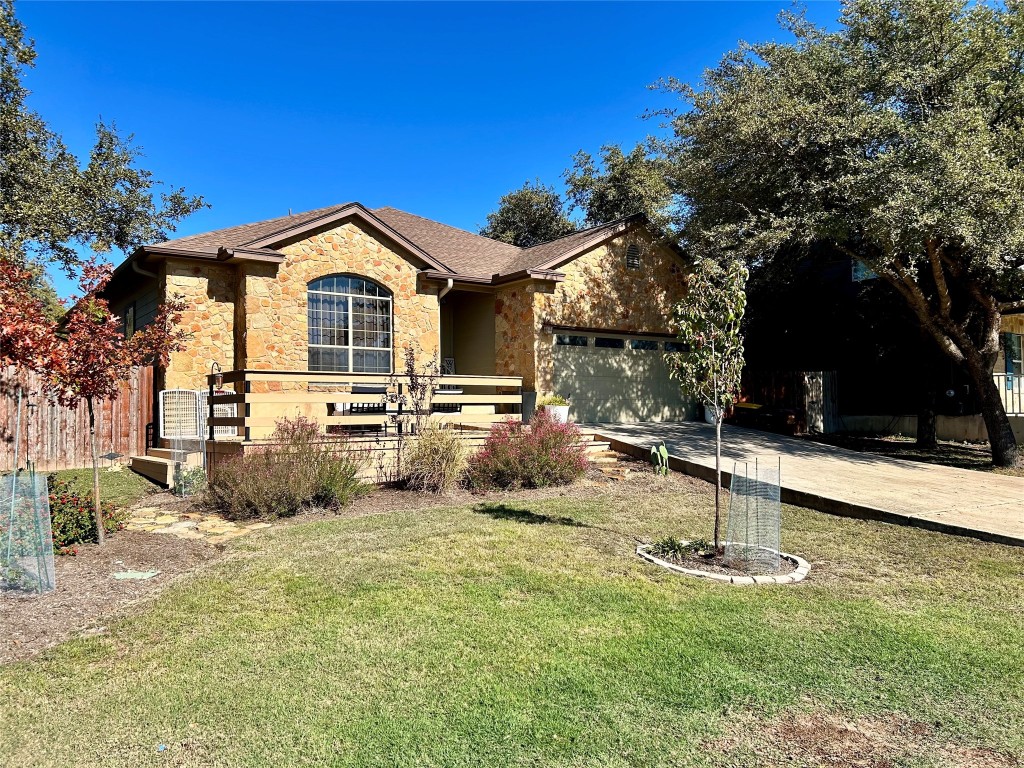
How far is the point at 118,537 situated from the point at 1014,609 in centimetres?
836

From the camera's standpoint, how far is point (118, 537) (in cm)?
691

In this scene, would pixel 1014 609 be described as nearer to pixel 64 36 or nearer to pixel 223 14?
pixel 223 14

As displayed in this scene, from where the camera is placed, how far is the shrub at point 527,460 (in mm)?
9836

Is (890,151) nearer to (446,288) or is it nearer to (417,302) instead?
(446,288)

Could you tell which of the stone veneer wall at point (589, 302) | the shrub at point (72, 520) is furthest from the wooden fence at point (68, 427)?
the stone veneer wall at point (589, 302)

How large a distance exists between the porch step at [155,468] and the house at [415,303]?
1553mm

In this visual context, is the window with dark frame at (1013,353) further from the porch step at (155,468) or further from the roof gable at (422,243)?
the porch step at (155,468)

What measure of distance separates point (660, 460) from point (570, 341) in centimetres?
552

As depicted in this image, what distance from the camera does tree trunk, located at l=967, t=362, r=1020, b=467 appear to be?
12836 mm

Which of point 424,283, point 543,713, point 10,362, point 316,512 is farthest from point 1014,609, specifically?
point 424,283

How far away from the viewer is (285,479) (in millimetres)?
8133

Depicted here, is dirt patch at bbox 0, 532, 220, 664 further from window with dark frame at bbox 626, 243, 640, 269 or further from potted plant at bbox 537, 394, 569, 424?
window with dark frame at bbox 626, 243, 640, 269

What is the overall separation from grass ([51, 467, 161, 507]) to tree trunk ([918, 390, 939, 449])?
1708cm

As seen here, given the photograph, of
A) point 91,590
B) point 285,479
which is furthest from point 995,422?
point 91,590
